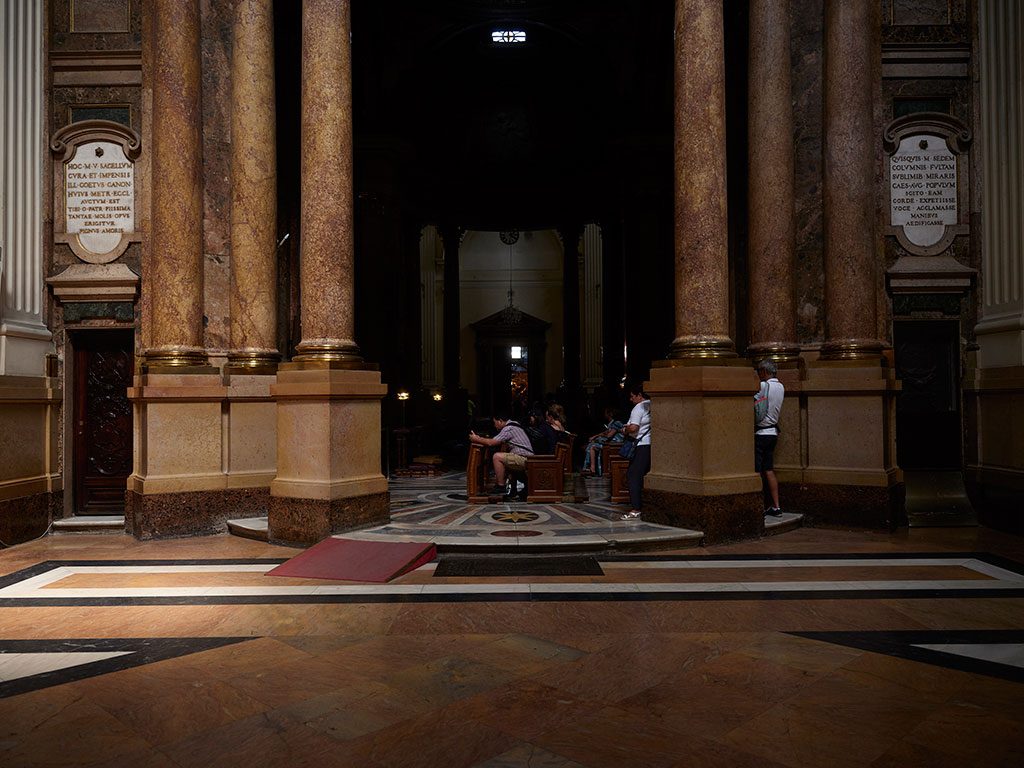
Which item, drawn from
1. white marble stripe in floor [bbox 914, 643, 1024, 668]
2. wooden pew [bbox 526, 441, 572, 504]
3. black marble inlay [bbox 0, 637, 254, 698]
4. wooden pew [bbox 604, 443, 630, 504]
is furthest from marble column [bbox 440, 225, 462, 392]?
white marble stripe in floor [bbox 914, 643, 1024, 668]

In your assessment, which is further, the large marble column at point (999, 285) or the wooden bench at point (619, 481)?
the wooden bench at point (619, 481)

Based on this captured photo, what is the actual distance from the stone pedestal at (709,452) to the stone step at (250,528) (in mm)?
4135

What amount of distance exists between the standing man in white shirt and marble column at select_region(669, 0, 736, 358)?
904mm

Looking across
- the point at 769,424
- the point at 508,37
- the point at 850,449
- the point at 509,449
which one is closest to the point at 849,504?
the point at 850,449

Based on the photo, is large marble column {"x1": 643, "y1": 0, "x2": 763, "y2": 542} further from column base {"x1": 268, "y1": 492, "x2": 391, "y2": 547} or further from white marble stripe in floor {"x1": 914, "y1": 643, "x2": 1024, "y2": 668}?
column base {"x1": 268, "y1": 492, "x2": 391, "y2": 547}

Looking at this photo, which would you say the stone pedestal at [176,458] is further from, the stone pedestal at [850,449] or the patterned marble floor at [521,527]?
the stone pedestal at [850,449]

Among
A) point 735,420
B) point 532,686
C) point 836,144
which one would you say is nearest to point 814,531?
point 735,420

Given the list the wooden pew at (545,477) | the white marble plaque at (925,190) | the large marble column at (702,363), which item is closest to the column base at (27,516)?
the wooden pew at (545,477)

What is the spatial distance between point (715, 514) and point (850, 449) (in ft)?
6.91

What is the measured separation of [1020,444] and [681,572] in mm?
4646

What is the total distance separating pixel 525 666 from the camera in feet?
11.7

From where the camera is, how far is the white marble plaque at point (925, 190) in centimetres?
809

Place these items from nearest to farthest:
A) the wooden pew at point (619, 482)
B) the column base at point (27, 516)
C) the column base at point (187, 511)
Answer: the column base at point (27, 516)
the column base at point (187, 511)
the wooden pew at point (619, 482)

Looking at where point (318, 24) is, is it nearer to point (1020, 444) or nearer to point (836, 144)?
point (836, 144)
